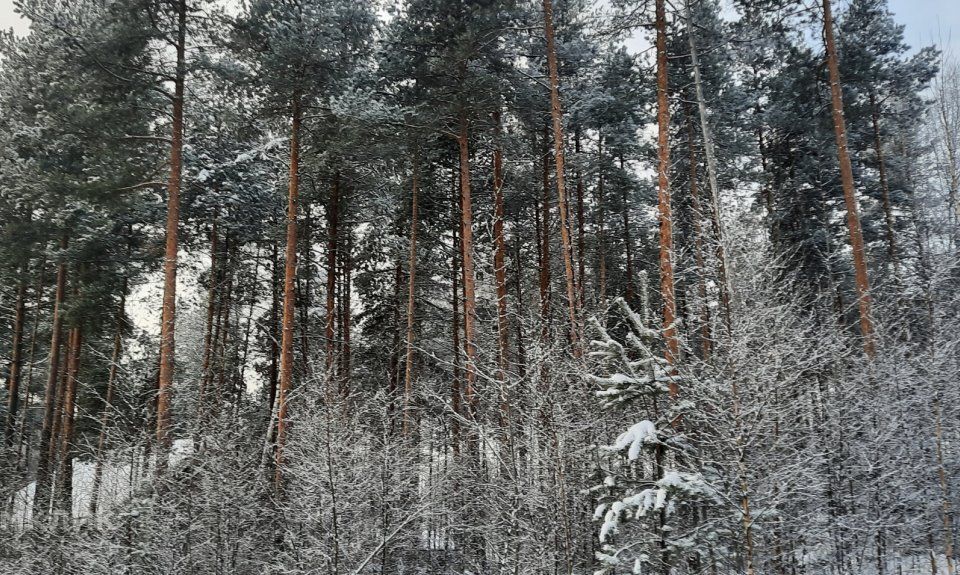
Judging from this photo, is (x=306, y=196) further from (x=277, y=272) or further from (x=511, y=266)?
(x=511, y=266)

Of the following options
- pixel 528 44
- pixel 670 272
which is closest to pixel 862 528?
pixel 670 272

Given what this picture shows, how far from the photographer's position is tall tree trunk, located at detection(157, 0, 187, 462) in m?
10.9

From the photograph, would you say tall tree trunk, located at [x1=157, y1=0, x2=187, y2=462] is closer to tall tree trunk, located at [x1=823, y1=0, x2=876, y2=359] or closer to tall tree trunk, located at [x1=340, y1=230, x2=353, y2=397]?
tall tree trunk, located at [x1=340, y1=230, x2=353, y2=397]

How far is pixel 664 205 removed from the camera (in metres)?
9.67

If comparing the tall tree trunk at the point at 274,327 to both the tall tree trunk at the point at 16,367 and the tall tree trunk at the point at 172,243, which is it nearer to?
the tall tree trunk at the point at 16,367

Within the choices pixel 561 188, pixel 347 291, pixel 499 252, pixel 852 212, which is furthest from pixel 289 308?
pixel 852 212

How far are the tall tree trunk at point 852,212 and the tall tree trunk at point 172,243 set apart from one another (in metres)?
13.2

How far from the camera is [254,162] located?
59.8ft

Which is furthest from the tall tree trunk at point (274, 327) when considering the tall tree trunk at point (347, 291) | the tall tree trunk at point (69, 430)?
the tall tree trunk at point (69, 430)

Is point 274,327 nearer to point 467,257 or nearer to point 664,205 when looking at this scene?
point 467,257

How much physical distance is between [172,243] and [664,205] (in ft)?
32.3

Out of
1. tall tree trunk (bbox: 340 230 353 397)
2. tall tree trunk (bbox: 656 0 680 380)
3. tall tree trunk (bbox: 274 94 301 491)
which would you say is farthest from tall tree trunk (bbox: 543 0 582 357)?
tall tree trunk (bbox: 340 230 353 397)

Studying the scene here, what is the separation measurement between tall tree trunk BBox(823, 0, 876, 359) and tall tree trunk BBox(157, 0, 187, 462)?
43.2ft

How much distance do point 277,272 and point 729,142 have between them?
16465 millimetres
